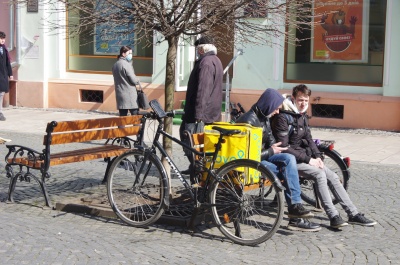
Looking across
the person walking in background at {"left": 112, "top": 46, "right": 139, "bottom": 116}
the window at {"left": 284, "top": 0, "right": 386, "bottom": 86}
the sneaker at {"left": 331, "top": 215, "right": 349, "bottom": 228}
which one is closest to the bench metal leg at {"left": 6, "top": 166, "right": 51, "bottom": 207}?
the sneaker at {"left": 331, "top": 215, "right": 349, "bottom": 228}

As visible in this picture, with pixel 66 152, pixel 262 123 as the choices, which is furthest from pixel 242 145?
pixel 66 152

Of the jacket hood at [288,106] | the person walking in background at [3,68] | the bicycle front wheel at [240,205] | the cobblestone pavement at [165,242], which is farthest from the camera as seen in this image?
the person walking in background at [3,68]

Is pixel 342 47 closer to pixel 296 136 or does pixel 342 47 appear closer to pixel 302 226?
pixel 296 136

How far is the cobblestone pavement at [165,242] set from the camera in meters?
6.23

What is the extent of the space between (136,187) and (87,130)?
1.22 m

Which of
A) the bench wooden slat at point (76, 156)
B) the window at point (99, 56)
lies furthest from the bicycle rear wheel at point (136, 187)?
the window at point (99, 56)

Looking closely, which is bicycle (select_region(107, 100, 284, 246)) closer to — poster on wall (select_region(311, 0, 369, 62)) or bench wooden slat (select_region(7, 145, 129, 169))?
bench wooden slat (select_region(7, 145, 129, 169))

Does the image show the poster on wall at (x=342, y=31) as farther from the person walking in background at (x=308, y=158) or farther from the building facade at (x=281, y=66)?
the person walking in background at (x=308, y=158)

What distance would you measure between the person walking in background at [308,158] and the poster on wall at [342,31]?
8.02 m

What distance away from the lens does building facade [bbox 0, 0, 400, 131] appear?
49.2ft

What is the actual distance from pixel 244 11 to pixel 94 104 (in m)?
10.3

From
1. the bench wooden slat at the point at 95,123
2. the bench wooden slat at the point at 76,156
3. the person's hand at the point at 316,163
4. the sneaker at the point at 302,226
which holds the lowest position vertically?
the sneaker at the point at 302,226

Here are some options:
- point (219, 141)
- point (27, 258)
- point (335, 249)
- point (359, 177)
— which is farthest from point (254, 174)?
point (359, 177)

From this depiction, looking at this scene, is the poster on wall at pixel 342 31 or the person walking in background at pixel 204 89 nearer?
the person walking in background at pixel 204 89
